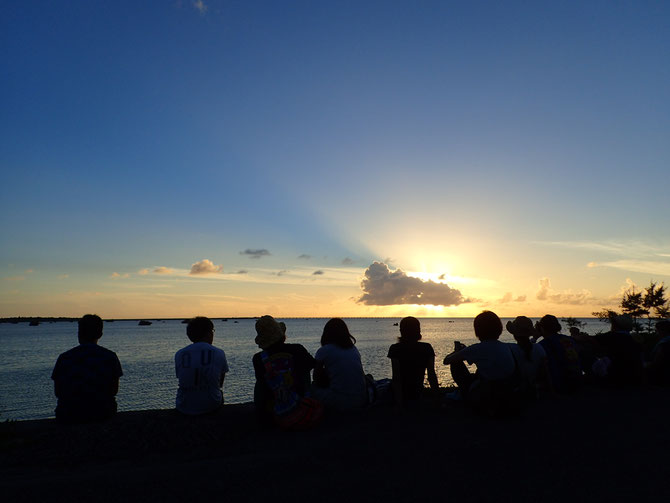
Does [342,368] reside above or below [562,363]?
above

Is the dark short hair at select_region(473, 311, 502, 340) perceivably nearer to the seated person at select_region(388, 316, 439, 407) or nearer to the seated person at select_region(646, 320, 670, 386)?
the seated person at select_region(388, 316, 439, 407)

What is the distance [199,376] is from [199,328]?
836 mm

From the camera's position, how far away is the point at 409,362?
8367mm

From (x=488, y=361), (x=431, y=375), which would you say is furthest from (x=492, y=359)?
(x=431, y=375)

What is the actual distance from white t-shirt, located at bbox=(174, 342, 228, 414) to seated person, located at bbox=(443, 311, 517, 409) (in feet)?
13.6

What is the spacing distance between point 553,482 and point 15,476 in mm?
6055

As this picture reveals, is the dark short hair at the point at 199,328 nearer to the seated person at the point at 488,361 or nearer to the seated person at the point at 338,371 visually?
the seated person at the point at 338,371

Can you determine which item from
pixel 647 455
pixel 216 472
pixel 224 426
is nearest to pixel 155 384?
pixel 224 426

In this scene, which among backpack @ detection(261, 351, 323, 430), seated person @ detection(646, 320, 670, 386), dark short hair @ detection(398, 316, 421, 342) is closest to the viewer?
backpack @ detection(261, 351, 323, 430)

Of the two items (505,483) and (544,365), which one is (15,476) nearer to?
(505,483)

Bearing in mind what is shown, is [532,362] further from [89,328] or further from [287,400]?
[89,328]

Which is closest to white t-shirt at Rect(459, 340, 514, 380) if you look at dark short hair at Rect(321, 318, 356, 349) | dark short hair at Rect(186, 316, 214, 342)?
dark short hair at Rect(321, 318, 356, 349)

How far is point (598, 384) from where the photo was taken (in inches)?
421

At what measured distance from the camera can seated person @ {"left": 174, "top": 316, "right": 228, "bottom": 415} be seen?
729 centimetres
